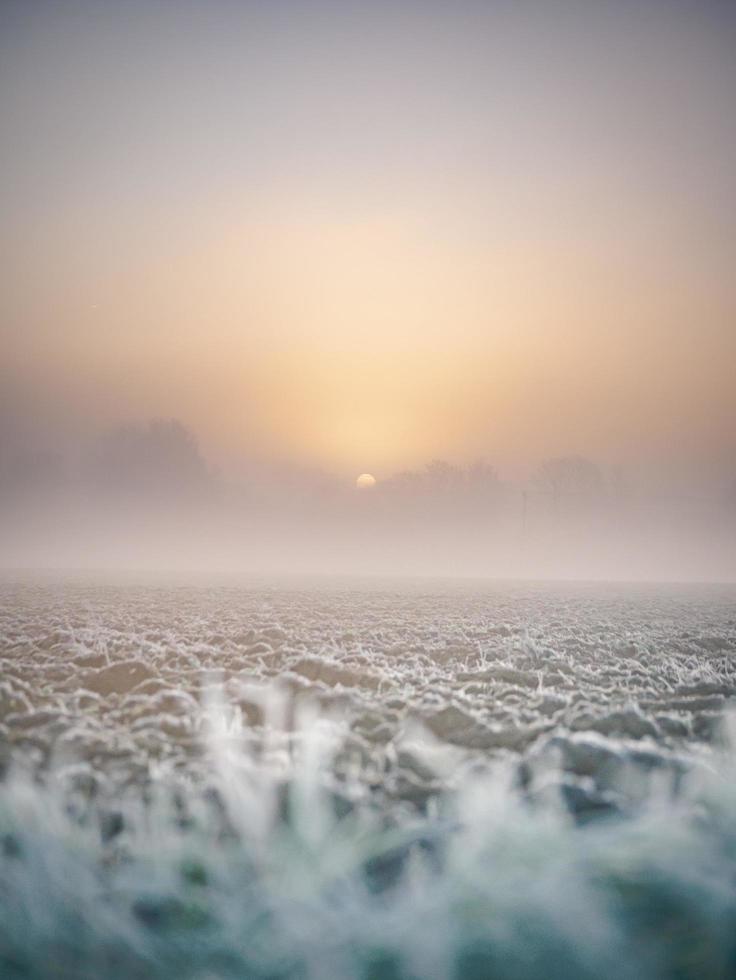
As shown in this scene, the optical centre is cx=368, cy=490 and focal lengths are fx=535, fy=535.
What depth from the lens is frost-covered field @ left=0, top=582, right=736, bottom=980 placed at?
289 cm

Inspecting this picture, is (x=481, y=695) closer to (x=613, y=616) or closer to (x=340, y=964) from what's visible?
(x=340, y=964)

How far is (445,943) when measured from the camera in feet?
9.62

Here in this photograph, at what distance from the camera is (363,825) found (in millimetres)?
3975

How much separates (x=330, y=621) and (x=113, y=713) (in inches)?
343

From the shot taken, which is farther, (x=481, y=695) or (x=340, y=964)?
(x=481, y=695)

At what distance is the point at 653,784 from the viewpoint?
177 inches

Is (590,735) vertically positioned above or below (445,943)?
above

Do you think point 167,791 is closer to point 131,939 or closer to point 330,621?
point 131,939

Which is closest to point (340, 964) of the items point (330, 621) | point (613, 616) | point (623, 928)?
point (623, 928)

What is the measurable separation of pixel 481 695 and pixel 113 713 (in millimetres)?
4424

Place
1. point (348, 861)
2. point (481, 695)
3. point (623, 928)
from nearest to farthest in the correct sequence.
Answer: point (623, 928)
point (348, 861)
point (481, 695)

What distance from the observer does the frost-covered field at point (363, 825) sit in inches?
114

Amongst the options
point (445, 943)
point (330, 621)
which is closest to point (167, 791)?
point (445, 943)

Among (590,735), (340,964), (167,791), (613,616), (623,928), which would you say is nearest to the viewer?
(340,964)
